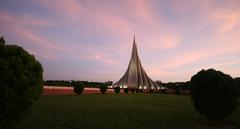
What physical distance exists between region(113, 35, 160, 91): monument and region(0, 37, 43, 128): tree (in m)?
66.8

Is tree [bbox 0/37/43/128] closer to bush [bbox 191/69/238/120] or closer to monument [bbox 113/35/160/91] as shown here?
bush [bbox 191/69/238/120]

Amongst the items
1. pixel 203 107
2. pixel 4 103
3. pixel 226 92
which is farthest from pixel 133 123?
pixel 4 103

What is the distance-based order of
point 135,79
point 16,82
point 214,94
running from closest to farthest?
point 16,82 < point 214,94 < point 135,79

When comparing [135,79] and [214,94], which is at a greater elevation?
[135,79]

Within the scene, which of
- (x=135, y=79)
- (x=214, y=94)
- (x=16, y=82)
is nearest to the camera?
(x=16, y=82)

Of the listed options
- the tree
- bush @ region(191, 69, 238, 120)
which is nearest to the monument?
bush @ region(191, 69, 238, 120)

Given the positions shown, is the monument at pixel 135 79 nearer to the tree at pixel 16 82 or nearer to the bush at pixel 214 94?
the bush at pixel 214 94

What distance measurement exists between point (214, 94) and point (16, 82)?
9.24 metres

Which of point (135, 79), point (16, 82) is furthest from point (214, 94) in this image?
point (135, 79)

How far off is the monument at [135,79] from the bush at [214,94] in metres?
60.3

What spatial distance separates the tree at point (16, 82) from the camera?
19.5ft

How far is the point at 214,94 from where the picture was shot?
11.9 meters

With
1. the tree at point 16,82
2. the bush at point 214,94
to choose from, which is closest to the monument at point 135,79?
the bush at point 214,94

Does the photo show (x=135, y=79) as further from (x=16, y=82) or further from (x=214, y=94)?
(x=16, y=82)
